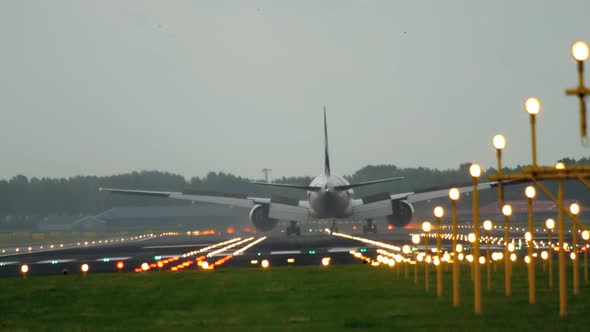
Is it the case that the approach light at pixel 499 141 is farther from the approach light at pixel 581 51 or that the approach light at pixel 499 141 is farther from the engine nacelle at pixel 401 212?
the engine nacelle at pixel 401 212

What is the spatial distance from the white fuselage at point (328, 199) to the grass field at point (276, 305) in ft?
148

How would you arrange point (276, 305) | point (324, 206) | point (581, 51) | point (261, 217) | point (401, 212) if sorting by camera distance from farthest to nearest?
point (261, 217) < point (401, 212) < point (324, 206) < point (276, 305) < point (581, 51)

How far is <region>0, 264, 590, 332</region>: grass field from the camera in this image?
17.2 m

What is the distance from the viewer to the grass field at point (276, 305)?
17172 mm

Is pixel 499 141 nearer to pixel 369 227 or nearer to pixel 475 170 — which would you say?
pixel 475 170

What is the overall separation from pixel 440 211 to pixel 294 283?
7.37m

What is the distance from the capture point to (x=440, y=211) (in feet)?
71.5

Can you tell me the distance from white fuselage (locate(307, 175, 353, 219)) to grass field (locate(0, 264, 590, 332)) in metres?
45.1

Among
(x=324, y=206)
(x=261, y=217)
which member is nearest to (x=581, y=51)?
(x=324, y=206)

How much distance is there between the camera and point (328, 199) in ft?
255

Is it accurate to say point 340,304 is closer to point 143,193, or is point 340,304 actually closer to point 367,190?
point 143,193

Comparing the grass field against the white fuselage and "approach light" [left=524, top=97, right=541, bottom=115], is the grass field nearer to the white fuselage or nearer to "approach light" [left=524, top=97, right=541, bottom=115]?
"approach light" [left=524, top=97, right=541, bottom=115]

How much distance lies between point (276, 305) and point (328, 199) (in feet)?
185

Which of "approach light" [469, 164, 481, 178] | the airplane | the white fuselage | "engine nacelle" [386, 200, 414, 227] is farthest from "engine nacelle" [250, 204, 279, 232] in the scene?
"approach light" [469, 164, 481, 178]
